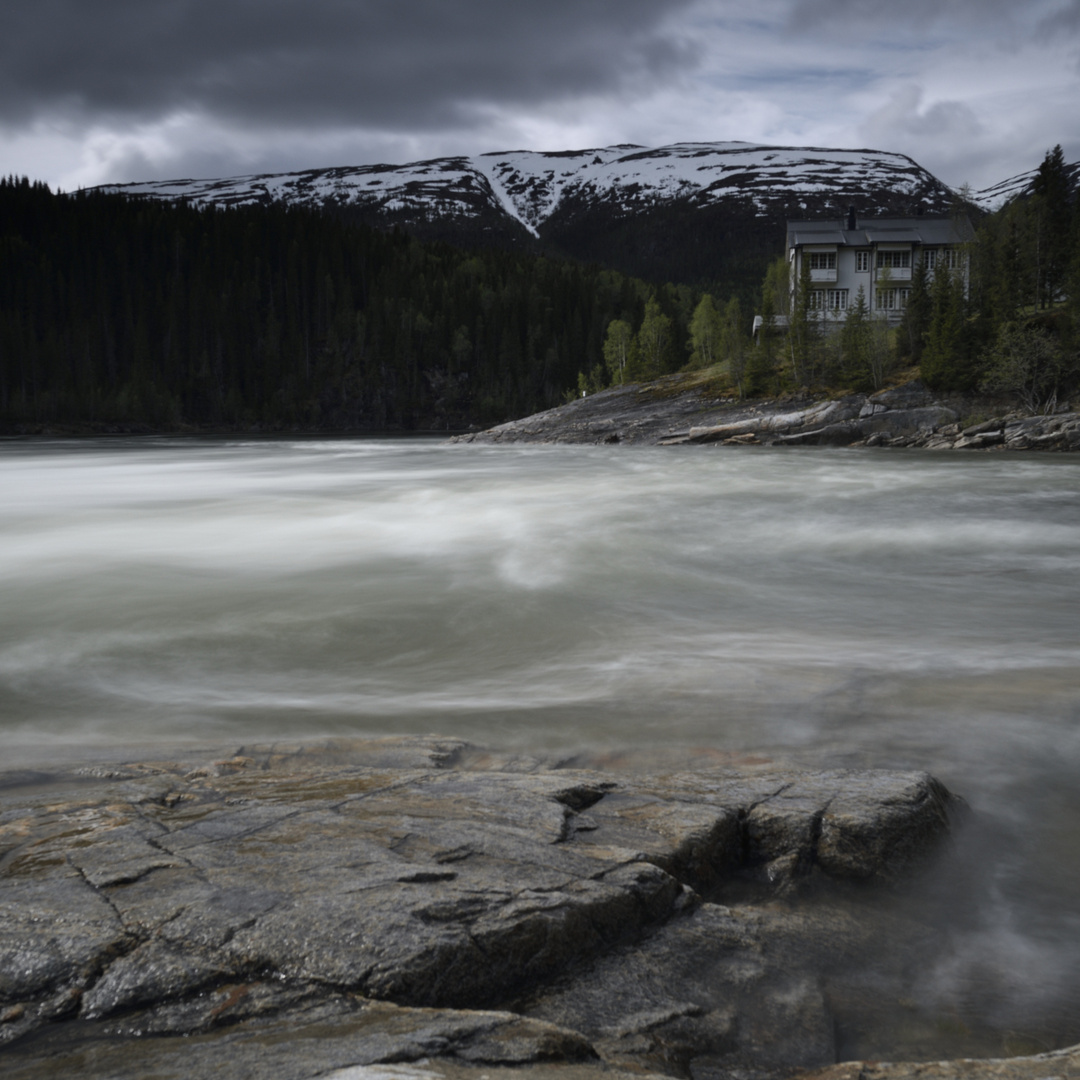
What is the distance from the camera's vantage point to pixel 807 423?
4119 cm

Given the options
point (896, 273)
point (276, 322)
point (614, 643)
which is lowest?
point (614, 643)

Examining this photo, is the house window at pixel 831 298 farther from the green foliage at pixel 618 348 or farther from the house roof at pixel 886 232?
the green foliage at pixel 618 348

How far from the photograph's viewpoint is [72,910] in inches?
106

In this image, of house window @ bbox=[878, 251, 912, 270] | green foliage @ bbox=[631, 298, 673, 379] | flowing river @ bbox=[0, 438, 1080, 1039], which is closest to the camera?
flowing river @ bbox=[0, 438, 1080, 1039]

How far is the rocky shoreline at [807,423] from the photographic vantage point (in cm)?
3550

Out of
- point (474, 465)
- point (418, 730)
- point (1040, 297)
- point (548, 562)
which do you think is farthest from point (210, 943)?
point (1040, 297)

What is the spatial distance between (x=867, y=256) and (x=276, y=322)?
301 feet

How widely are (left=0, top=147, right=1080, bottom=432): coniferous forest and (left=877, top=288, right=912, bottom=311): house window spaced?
2636 centimetres

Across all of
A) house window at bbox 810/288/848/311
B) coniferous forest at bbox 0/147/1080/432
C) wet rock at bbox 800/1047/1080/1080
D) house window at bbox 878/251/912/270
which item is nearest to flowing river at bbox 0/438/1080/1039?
wet rock at bbox 800/1047/1080/1080

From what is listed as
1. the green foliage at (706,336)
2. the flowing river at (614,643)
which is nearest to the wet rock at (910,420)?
the flowing river at (614,643)

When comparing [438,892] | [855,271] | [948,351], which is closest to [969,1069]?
[438,892]

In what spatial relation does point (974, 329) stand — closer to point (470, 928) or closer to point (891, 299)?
point (891, 299)

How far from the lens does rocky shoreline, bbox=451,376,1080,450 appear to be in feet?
116

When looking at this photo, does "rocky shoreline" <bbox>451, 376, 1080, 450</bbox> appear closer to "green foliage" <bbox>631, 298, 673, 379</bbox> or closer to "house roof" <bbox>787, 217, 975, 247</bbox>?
"house roof" <bbox>787, 217, 975, 247</bbox>
